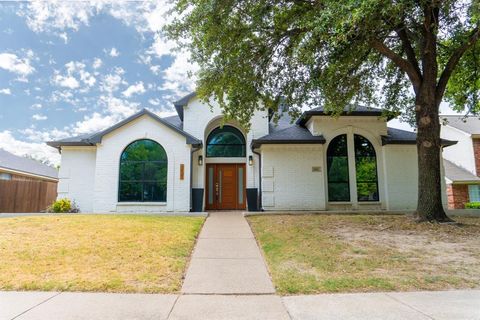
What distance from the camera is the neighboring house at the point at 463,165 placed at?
20250 mm

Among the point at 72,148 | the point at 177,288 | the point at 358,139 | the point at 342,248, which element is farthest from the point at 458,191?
the point at 72,148

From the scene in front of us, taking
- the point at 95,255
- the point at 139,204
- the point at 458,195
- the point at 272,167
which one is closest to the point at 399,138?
the point at 272,167

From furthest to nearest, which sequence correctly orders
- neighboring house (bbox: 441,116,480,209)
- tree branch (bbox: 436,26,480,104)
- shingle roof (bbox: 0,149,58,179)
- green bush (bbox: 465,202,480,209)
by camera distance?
neighboring house (bbox: 441,116,480,209), green bush (bbox: 465,202,480,209), shingle roof (bbox: 0,149,58,179), tree branch (bbox: 436,26,480,104)

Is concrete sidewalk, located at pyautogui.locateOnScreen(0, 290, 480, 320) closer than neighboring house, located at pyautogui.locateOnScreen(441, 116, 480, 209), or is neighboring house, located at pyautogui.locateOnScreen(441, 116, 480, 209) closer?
concrete sidewalk, located at pyautogui.locateOnScreen(0, 290, 480, 320)

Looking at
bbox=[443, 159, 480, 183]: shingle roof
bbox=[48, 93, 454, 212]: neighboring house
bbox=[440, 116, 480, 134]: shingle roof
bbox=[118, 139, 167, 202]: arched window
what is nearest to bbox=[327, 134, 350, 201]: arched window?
bbox=[48, 93, 454, 212]: neighboring house

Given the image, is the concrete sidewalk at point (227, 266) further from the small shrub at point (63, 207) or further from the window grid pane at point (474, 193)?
the window grid pane at point (474, 193)

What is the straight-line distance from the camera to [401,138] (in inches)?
537

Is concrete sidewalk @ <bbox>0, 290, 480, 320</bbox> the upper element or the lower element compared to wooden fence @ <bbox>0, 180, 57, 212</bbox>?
lower

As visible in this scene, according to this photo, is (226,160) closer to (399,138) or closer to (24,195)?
(399,138)

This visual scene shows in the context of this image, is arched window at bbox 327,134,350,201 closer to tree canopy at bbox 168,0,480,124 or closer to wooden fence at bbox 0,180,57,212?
tree canopy at bbox 168,0,480,124

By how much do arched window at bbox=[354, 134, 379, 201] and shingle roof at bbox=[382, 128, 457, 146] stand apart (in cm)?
79

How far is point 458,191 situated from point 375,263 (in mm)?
19796

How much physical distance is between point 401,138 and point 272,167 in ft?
20.7

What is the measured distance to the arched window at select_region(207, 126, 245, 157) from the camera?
15.5 meters
